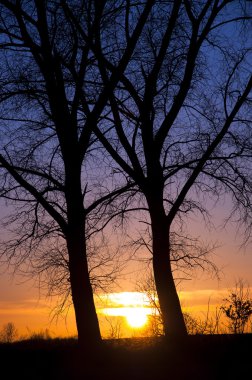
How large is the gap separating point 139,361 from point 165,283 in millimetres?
3655

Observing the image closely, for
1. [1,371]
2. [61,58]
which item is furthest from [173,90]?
[1,371]

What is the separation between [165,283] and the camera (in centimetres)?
1317

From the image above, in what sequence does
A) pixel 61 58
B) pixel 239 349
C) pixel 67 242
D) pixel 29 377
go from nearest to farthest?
pixel 29 377 < pixel 239 349 < pixel 67 242 < pixel 61 58

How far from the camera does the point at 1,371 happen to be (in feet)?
32.1

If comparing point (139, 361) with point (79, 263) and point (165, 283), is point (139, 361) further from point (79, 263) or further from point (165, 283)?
point (165, 283)

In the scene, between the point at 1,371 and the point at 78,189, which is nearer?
the point at 1,371

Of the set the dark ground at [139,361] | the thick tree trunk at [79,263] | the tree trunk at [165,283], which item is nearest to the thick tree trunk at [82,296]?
the thick tree trunk at [79,263]

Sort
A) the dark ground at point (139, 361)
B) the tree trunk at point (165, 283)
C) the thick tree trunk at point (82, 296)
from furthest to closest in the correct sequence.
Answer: the tree trunk at point (165, 283)
the thick tree trunk at point (82, 296)
the dark ground at point (139, 361)

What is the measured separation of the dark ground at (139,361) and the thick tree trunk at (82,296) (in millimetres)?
473

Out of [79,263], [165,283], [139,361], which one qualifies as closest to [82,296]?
[79,263]

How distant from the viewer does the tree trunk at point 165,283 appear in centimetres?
1295

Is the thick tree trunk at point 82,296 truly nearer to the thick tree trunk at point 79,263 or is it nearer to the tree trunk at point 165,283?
the thick tree trunk at point 79,263

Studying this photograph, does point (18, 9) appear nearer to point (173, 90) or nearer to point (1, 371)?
point (173, 90)

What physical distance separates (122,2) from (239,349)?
8705 mm
